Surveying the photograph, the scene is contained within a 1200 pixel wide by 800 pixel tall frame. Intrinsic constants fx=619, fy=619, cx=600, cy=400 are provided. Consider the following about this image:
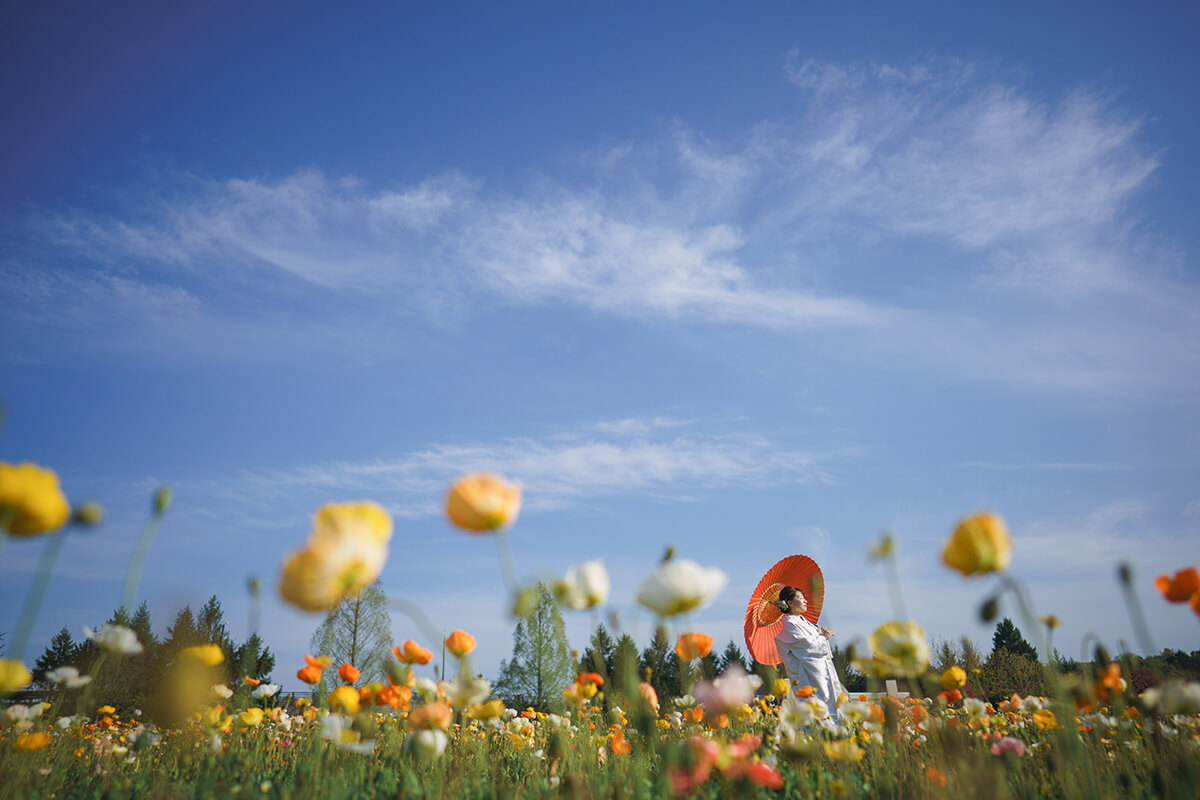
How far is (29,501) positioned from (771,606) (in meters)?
6.71

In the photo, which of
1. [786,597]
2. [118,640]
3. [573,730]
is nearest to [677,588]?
[118,640]

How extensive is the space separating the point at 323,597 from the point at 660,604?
0.87 m

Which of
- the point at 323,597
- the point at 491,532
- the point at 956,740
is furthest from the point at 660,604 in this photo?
the point at 956,740

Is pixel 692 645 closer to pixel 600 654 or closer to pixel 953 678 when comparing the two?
pixel 600 654

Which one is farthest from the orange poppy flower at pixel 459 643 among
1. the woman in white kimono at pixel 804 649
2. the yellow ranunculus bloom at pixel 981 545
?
the woman in white kimono at pixel 804 649

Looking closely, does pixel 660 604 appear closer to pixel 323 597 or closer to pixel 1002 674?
pixel 323 597

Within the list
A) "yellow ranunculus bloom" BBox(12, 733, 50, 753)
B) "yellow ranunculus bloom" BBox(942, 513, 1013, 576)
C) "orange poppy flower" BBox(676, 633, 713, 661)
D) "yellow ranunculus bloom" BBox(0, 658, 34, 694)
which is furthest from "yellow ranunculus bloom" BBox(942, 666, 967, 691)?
"yellow ranunculus bloom" BBox(12, 733, 50, 753)

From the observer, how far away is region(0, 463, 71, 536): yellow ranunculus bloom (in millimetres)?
1562

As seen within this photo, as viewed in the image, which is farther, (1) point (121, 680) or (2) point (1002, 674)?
(1) point (121, 680)

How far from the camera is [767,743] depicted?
11.9ft

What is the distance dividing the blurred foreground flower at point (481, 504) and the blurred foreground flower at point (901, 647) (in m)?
1.30

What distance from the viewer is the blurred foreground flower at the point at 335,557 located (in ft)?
4.64

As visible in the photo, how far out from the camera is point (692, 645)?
2268mm

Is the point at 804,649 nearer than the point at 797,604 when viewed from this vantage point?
Yes
